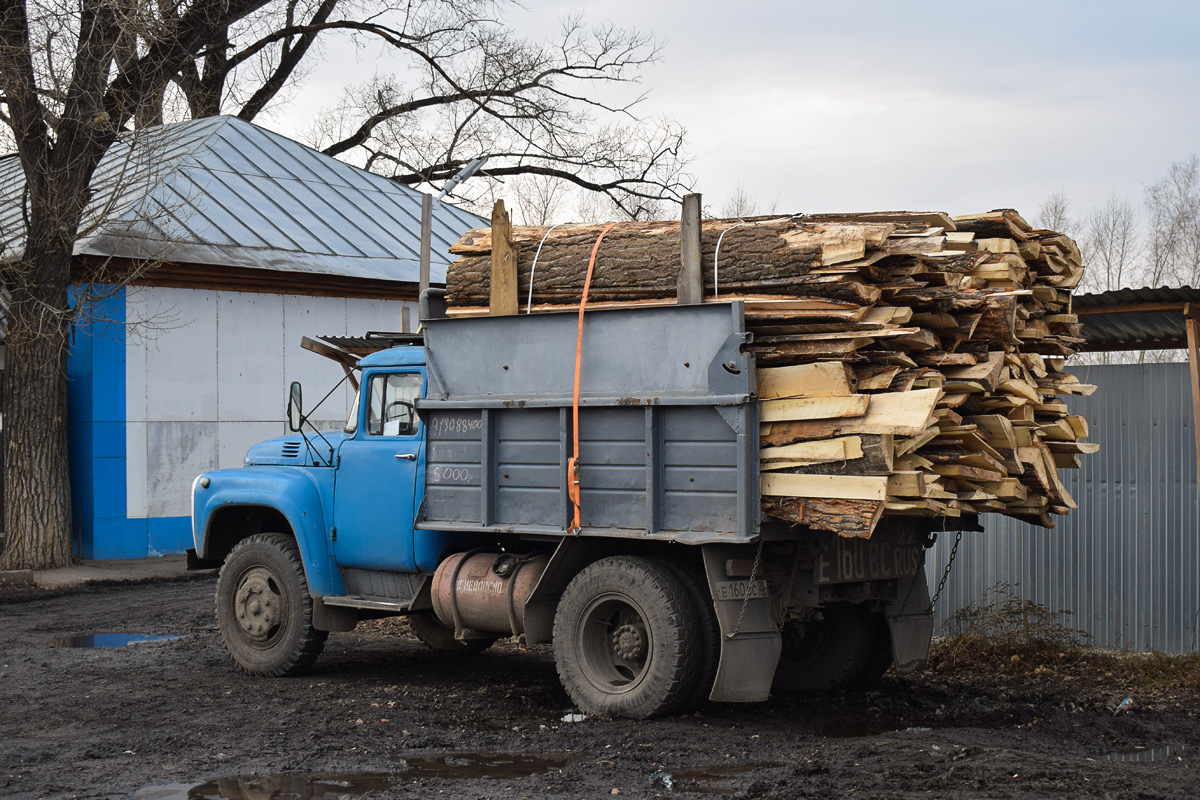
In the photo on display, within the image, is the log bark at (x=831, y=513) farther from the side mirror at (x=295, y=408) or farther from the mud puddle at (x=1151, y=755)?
the side mirror at (x=295, y=408)

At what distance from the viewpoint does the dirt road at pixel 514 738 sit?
5.95 m

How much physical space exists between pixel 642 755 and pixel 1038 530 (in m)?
4.79

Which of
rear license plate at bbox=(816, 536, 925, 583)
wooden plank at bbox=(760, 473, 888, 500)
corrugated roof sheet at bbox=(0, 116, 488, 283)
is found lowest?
rear license plate at bbox=(816, 536, 925, 583)

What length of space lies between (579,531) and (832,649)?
7.04 feet

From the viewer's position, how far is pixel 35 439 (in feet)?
52.4

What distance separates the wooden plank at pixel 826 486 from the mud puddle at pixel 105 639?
22.1 feet

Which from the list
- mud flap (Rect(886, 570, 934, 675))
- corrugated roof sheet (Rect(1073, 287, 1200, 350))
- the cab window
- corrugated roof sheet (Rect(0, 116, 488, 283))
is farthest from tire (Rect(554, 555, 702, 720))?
corrugated roof sheet (Rect(0, 116, 488, 283))

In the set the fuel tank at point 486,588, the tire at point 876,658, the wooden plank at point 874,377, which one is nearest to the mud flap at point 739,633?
the wooden plank at point 874,377

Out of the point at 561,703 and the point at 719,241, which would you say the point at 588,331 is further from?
the point at 561,703

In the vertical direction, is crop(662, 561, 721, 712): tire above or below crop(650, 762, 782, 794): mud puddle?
above

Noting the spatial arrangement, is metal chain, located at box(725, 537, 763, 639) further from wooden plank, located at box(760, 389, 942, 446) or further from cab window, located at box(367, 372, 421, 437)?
cab window, located at box(367, 372, 421, 437)

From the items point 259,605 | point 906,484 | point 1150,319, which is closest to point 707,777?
point 906,484

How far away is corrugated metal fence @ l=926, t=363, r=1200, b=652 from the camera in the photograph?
369 inches

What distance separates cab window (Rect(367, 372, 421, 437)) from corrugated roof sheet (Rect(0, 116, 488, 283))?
7.66m
